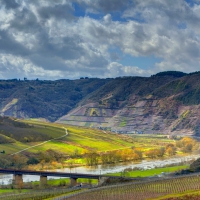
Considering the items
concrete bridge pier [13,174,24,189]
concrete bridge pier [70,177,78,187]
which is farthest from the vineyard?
concrete bridge pier [13,174,24,189]

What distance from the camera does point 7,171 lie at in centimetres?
19025

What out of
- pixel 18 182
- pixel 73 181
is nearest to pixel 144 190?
pixel 73 181

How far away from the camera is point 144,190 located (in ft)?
407

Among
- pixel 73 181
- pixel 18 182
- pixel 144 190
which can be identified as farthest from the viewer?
pixel 73 181

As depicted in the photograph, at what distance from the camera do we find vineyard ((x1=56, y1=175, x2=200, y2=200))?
11781 centimetres

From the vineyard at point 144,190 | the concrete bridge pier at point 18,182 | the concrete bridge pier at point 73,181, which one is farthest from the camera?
the concrete bridge pier at point 73,181

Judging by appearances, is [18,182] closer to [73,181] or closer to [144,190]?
[73,181]

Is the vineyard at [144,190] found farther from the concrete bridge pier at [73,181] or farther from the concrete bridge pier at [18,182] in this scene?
the concrete bridge pier at [18,182]

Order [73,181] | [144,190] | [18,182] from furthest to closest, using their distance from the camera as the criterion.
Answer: [73,181]
[18,182]
[144,190]

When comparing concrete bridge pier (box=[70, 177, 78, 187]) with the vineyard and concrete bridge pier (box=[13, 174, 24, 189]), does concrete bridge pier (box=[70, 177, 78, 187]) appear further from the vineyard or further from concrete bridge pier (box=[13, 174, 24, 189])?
the vineyard

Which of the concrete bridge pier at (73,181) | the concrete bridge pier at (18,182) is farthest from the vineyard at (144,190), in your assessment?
the concrete bridge pier at (18,182)

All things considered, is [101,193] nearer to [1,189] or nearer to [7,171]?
[1,189]

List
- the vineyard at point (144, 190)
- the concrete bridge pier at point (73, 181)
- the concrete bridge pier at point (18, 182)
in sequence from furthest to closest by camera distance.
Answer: the concrete bridge pier at point (73, 181), the concrete bridge pier at point (18, 182), the vineyard at point (144, 190)

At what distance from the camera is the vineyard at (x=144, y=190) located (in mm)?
117812
